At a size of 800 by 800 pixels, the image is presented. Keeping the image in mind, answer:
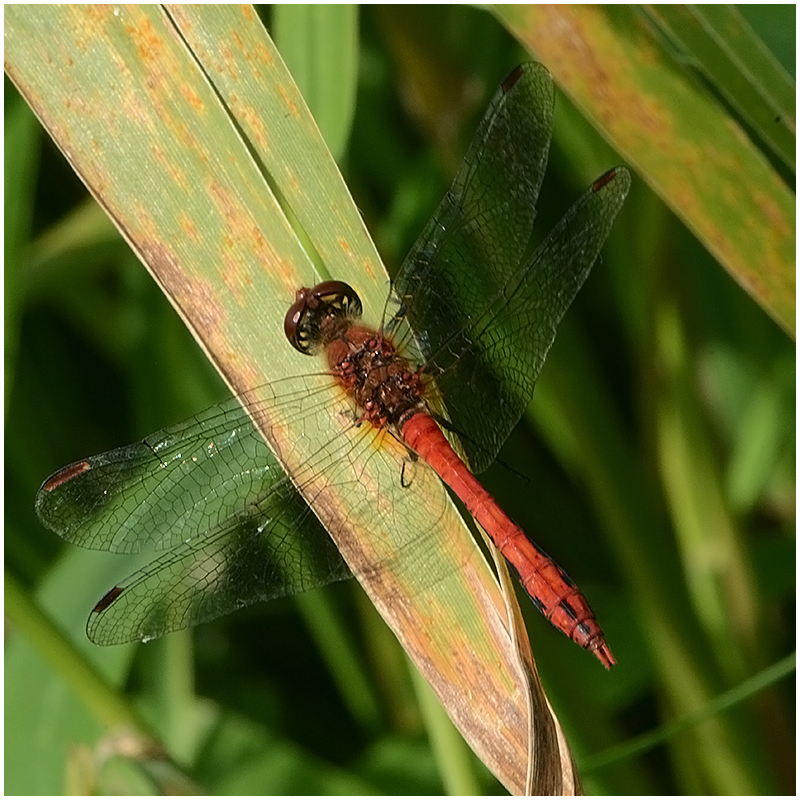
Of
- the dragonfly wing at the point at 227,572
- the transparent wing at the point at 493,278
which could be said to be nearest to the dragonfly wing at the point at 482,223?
the transparent wing at the point at 493,278

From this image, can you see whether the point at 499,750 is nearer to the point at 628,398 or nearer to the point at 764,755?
the point at 764,755

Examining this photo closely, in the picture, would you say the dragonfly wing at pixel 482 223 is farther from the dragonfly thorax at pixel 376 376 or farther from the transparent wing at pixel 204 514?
the transparent wing at pixel 204 514

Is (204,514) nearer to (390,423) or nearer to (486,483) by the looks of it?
(390,423)

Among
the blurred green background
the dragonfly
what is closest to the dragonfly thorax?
the dragonfly

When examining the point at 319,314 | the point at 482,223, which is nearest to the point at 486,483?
the point at 482,223

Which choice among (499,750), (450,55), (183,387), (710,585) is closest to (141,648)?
(183,387)

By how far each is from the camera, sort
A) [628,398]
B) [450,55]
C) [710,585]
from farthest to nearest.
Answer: [628,398]
[710,585]
[450,55]
